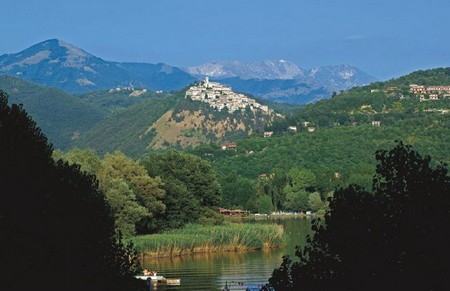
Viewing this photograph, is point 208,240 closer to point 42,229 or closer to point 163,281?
point 163,281

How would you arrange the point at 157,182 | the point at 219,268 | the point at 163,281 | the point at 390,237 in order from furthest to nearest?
the point at 157,182 → the point at 219,268 → the point at 163,281 → the point at 390,237

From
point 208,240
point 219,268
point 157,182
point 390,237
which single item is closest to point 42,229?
point 390,237

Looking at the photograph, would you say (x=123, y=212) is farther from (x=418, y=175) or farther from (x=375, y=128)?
(x=375, y=128)

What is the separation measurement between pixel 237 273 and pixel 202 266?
16.7ft

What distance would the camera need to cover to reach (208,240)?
244 feet

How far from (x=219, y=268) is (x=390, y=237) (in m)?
43.4

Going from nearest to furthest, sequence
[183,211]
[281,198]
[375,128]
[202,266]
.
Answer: [202,266] < [183,211] < [281,198] < [375,128]

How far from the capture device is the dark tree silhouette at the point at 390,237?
747 inches

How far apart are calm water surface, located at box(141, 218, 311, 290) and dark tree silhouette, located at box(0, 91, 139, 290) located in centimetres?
2209

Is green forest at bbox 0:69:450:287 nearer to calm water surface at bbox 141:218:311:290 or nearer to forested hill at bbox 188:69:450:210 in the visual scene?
forested hill at bbox 188:69:450:210

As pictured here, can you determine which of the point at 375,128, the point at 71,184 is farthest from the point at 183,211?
the point at 375,128

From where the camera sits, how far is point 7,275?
24719mm

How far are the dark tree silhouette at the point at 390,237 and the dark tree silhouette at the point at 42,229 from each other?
8009mm

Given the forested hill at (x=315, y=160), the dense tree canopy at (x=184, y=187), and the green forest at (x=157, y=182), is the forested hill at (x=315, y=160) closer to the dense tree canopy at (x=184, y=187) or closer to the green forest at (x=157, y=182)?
the green forest at (x=157, y=182)
